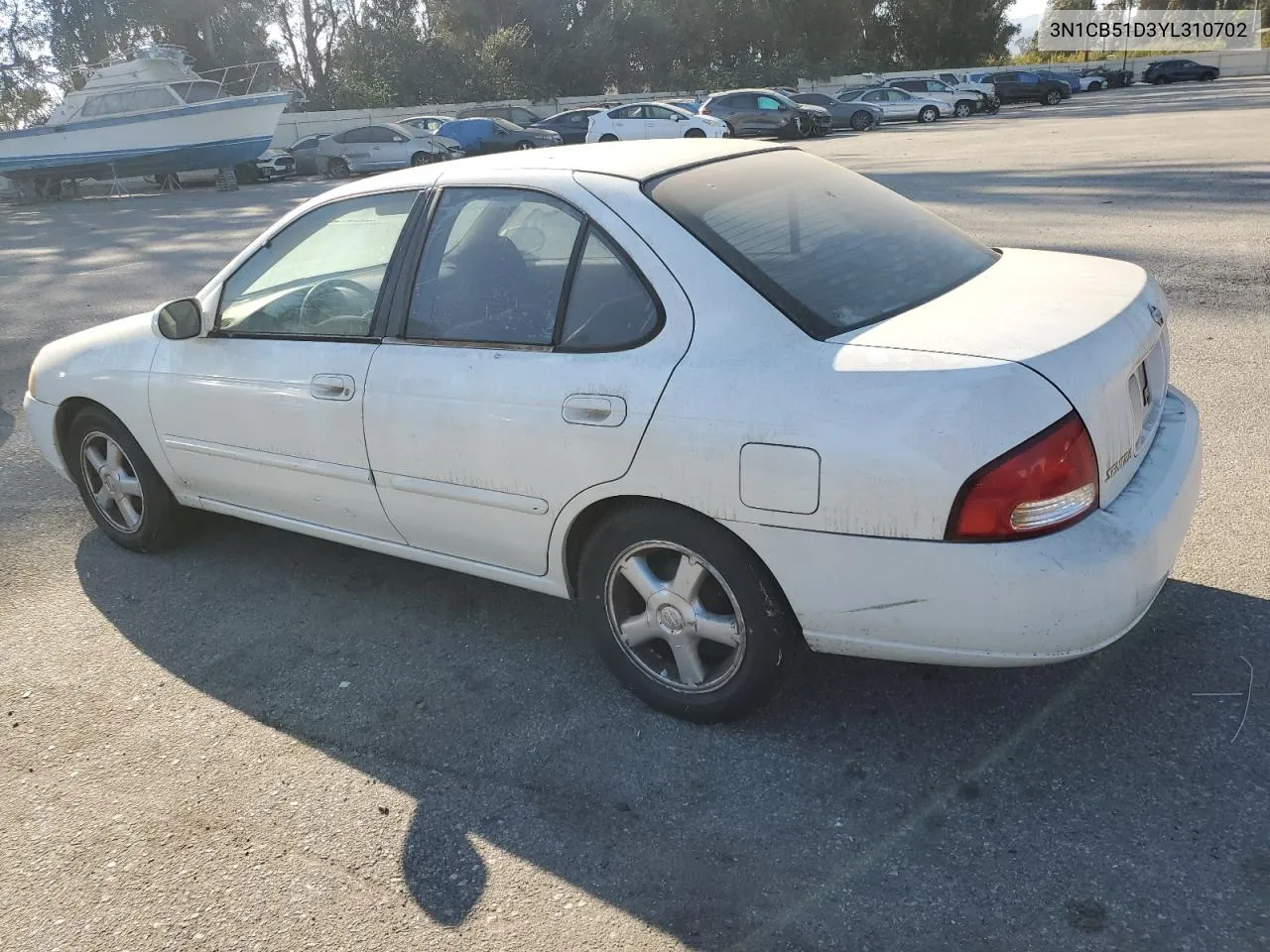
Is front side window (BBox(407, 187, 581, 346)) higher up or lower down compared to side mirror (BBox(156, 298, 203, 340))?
higher up

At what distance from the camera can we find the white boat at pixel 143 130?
27.8 metres

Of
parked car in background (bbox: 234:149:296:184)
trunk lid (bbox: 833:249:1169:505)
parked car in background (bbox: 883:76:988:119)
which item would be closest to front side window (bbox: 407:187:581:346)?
trunk lid (bbox: 833:249:1169:505)

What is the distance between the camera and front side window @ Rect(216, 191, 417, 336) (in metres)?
3.69

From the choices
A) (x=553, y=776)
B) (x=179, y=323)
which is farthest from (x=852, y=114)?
(x=553, y=776)

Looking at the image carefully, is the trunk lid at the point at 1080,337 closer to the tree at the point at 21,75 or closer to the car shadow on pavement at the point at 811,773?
the car shadow on pavement at the point at 811,773

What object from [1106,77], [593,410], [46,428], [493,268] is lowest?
[46,428]

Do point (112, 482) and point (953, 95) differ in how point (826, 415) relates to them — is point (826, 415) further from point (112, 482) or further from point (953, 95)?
point (953, 95)

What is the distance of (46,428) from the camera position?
15.7 feet

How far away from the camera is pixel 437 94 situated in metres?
46.3

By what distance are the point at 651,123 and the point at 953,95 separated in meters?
14.0

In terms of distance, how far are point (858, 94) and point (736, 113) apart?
612 cm

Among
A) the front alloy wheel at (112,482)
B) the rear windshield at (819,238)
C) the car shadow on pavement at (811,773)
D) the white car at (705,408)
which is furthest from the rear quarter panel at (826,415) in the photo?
the front alloy wheel at (112,482)

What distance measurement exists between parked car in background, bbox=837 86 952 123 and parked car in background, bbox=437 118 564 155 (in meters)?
11.4

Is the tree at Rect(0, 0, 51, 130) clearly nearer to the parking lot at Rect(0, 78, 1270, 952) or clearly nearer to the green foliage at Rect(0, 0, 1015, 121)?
the green foliage at Rect(0, 0, 1015, 121)
